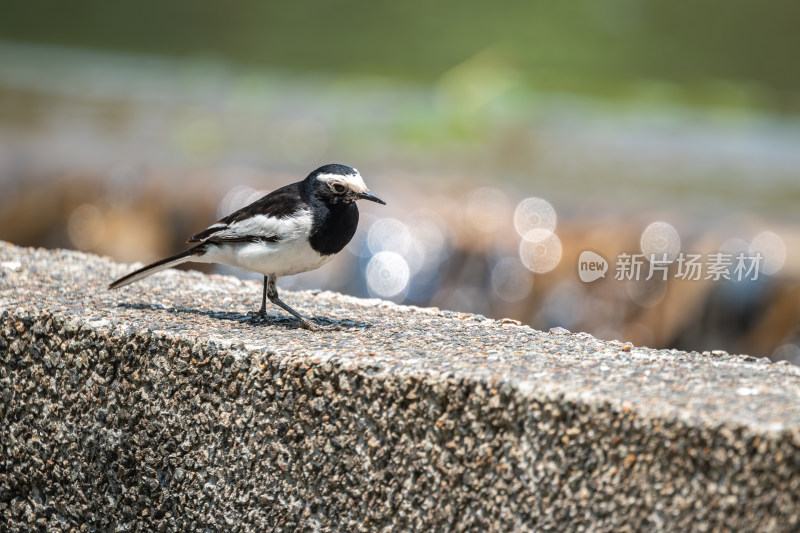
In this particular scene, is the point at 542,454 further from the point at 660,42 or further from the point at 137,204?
the point at 660,42

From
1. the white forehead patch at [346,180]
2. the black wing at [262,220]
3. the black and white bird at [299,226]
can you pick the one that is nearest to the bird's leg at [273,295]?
the black and white bird at [299,226]

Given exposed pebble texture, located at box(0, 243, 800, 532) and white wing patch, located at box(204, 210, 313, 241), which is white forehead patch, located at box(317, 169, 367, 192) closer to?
white wing patch, located at box(204, 210, 313, 241)

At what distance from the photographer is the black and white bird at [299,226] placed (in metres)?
4.10

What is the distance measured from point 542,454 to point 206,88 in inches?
826

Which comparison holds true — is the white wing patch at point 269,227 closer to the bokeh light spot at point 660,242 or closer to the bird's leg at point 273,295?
the bird's leg at point 273,295

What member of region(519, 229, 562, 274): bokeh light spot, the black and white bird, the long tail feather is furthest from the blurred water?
the black and white bird

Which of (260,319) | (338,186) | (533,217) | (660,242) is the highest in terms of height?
(533,217)

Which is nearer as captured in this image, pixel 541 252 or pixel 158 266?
pixel 158 266

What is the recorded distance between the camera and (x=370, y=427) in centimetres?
315

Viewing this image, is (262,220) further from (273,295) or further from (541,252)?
(541,252)

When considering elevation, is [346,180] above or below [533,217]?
below

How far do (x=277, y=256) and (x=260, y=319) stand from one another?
0.27 m

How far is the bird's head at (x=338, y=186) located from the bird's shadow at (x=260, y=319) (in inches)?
20.0

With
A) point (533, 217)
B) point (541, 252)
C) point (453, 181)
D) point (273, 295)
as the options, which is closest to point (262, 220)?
point (273, 295)
